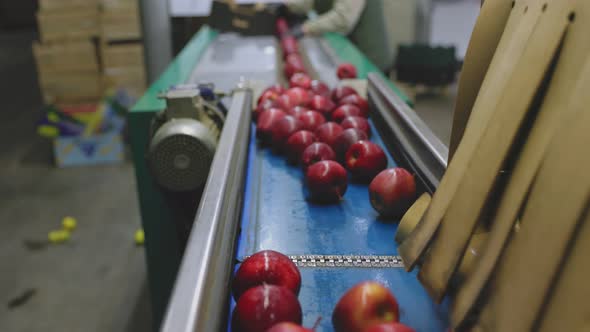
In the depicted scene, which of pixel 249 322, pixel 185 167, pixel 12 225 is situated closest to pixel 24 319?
pixel 12 225

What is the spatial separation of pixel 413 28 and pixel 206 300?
6145 millimetres

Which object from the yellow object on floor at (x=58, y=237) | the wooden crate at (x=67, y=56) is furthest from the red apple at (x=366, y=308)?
the wooden crate at (x=67, y=56)

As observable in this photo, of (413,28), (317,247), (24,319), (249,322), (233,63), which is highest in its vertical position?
(249,322)

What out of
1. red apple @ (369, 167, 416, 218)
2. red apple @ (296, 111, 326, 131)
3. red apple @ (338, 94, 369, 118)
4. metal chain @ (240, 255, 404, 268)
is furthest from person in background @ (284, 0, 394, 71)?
metal chain @ (240, 255, 404, 268)

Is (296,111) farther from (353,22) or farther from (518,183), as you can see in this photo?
(353,22)

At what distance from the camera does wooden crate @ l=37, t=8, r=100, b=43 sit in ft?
16.3

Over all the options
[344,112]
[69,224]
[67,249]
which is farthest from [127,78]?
Result: [344,112]

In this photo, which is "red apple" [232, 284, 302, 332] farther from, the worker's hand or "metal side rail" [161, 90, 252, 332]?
the worker's hand

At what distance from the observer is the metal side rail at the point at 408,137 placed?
1352 mm

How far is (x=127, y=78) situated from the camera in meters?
5.08

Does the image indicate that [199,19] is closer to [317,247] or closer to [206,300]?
[317,247]

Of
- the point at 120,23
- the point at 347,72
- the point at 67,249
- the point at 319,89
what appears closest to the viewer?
the point at 319,89

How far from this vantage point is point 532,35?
775 mm

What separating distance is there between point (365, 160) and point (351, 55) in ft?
6.75
